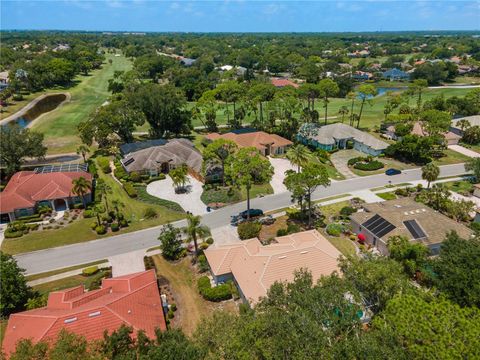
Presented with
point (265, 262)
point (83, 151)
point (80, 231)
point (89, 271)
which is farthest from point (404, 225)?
point (83, 151)

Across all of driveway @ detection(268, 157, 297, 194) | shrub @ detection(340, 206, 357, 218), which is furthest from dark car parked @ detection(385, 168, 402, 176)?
shrub @ detection(340, 206, 357, 218)

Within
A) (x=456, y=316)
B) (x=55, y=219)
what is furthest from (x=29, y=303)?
(x=456, y=316)

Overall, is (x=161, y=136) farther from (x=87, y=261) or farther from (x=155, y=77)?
(x=155, y=77)

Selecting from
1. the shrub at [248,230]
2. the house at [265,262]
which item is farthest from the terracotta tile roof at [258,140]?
the house at [265,262]

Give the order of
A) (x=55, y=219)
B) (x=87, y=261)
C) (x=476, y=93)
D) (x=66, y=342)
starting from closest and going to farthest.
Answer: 1. (x=66, y=342)
2. (x=87, y=261)
3. (x=55, y=219)
4. (x=476, y=93)

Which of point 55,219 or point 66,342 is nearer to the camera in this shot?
point 66,342

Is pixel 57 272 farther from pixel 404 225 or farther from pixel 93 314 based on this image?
pixel 404 225

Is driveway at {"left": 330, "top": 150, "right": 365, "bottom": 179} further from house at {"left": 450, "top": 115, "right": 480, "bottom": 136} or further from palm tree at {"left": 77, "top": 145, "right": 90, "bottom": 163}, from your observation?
palm tree at {"left": 77, "top": 145, "right": 90, "bottom": 163}
